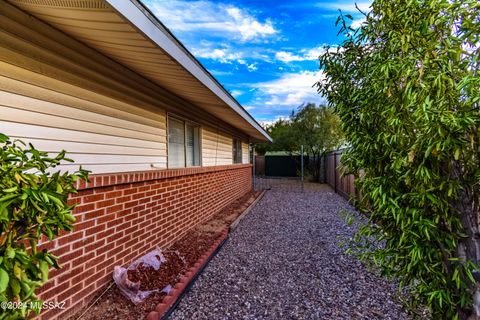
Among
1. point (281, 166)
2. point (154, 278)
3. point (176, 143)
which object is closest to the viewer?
point (154, 278)

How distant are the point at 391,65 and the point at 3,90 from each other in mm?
2842

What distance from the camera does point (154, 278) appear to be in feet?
10.9

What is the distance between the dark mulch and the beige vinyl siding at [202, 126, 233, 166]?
2.24 m

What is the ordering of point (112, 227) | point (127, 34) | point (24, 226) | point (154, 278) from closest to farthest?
point (24, 226) < point (127, 34) < point (112, 227) < point (154, 278)

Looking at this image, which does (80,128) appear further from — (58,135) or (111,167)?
(111,167)

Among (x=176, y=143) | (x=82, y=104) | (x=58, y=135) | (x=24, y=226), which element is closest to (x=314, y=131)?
(x=176, y=143)

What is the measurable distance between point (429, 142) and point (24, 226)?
6.42ft

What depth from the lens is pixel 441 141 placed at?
127 centimetres

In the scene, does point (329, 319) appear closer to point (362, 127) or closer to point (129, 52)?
point (362, 127)

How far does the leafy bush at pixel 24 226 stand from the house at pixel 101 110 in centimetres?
134

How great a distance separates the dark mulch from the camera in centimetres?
263

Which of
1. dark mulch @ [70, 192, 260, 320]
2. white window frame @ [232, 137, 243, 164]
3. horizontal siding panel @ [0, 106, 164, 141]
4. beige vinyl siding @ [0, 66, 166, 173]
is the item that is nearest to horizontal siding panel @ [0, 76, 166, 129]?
beige vinyl siding @ [0, 66, 166, 173]

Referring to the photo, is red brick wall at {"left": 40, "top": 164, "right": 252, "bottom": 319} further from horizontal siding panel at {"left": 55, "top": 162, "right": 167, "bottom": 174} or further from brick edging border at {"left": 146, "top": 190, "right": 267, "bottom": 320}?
brick edging border at {"left": 146, "top": 190, "right": 267, "bottom": 320}

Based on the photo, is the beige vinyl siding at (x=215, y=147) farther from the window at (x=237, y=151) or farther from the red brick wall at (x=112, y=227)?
the red brick wall at (x=112, y=227)
